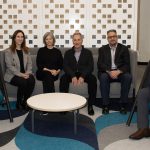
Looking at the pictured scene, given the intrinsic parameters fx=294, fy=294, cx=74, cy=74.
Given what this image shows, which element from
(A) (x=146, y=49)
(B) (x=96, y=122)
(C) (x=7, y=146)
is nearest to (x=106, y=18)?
(B) (x=96, y=122)

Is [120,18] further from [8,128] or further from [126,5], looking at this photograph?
[8,128]

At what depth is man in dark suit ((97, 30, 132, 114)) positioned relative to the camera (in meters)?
4.16

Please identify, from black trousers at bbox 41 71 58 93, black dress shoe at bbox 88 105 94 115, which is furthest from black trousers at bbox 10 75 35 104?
black dress shoe at bbox 88 105 94 115

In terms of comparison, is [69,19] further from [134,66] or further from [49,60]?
[134,66]

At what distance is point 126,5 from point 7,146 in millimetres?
3149

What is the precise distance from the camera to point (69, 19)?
5.07 m

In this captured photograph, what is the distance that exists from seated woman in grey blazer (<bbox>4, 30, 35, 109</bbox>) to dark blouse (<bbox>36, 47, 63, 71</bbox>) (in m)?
0.17

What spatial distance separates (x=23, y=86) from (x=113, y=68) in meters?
1.40

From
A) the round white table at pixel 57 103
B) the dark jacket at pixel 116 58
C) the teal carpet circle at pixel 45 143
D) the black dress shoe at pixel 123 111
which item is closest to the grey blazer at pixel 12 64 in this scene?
the round white table at pixel 57 103

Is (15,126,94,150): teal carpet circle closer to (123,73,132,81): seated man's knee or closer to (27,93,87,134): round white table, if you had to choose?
(27,93,87,134): round white table

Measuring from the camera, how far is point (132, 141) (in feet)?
10.5

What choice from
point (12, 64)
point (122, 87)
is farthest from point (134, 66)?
point (12, 64)

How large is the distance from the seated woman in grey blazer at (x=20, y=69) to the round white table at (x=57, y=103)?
64cm

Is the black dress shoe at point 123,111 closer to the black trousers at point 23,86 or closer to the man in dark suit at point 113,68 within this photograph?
the man in dark suit at point 113,68
